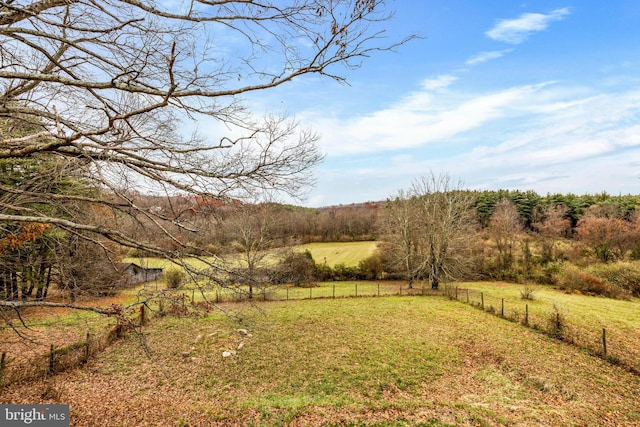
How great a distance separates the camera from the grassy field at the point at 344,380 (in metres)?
6.34

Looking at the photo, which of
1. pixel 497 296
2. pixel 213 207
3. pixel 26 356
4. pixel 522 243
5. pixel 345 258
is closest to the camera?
pixel 213 207

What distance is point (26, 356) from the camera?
1006 centimetres

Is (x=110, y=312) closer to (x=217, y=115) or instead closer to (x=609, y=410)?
(x=217, y=115)

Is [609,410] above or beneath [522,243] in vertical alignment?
beneath

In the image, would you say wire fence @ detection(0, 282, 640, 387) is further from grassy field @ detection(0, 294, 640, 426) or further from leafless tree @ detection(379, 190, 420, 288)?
leafless tree @ detection(379, 190, 420, 288)

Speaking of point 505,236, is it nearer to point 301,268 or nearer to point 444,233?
point 444,233

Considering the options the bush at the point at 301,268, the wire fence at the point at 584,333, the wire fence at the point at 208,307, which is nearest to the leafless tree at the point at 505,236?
the wire fence at the point at 208,307

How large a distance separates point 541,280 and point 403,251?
12214 millimetres

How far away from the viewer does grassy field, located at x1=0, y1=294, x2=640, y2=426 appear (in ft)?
20.8

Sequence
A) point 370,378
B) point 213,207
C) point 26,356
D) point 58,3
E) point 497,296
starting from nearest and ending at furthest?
point 58,3, point 213,207, point 370,378, point 26,356, point 497,296

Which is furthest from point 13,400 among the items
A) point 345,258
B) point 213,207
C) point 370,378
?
point 345,258

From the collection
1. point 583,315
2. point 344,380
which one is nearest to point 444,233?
point 583,315

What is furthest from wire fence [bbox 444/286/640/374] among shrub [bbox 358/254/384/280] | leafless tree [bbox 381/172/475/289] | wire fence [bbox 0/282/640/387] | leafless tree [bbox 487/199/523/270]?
shrub [bbox 358/254/384/280]

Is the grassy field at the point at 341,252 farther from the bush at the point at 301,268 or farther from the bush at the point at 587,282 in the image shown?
the bush at the point at 587,282
